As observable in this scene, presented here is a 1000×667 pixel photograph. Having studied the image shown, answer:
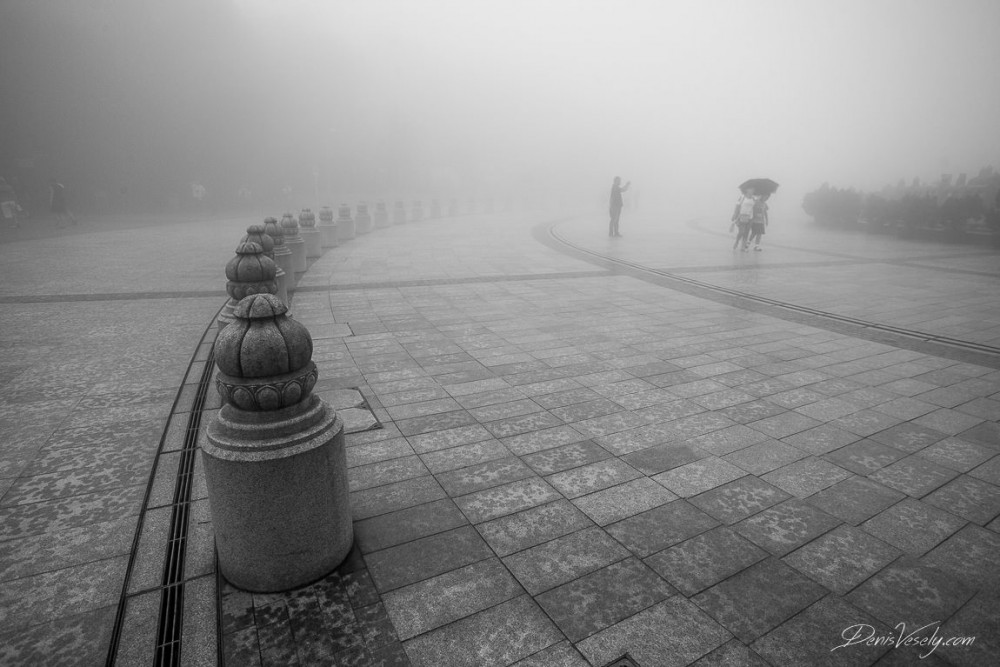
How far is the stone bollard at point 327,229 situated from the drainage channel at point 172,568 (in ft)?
36.7

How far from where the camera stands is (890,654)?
2.35m

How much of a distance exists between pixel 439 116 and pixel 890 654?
51795 mm

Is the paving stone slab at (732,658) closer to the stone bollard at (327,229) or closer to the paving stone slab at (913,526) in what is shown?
the paving stone slab at (913,526)

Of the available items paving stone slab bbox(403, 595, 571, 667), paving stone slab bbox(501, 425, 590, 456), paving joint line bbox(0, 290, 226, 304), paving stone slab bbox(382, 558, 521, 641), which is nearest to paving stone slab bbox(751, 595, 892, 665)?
paving stone slab bbox(403, 595, 571, 667)

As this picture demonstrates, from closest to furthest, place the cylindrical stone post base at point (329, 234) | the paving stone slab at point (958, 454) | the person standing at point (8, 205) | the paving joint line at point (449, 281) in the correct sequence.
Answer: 1. the paving stone slab at point (958, 454)
2. the paving joint line at point (449, 281)
3. the cylindrical stone post base at point (329, 234)
4. the person standing at point (8, 205)

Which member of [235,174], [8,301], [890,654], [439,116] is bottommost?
[890,654]

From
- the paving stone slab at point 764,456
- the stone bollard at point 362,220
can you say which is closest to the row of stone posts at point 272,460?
the paving stone slab at point 764,456

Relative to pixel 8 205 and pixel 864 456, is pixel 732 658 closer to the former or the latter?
pixel 864 456

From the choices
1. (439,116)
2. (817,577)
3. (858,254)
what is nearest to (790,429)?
(817,577)

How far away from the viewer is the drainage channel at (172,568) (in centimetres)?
229

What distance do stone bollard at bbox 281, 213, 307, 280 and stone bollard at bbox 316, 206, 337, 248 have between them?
4.48 m

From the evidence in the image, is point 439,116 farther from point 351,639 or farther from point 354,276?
point 351,639

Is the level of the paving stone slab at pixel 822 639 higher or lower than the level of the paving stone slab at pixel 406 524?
lower

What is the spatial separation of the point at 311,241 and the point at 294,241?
231 centimetres
